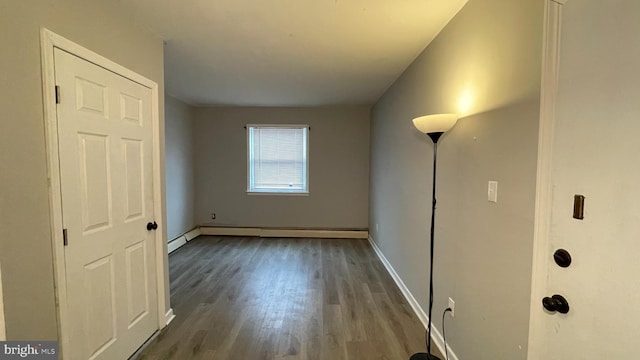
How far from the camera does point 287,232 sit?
5395mm

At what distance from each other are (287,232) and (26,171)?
4.30m

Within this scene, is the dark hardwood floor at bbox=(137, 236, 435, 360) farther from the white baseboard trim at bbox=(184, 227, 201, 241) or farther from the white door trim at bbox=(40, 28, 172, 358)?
the white door trim at bbox=(40, 28, 172, 358)

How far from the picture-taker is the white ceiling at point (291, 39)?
1.87 m

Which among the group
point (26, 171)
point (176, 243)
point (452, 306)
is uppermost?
point (26, 171)

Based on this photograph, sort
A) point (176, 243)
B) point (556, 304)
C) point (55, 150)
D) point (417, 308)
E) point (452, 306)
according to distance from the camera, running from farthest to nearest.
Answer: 1. point (176, 243)
2. point (417, 308)
3. point (452, 306)
4. point (55, 150)
5. point (556, 304)

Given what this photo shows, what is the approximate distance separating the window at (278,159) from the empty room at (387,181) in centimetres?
162

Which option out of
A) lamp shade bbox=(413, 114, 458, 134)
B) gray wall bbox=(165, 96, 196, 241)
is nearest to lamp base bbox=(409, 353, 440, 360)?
lamp shade bbox=(413, 114, 458, 134)

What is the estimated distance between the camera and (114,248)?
1.86 m

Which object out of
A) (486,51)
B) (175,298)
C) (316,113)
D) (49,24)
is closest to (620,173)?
(486,51)

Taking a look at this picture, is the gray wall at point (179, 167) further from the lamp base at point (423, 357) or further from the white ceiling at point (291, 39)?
the lamp base at point (423, 357)

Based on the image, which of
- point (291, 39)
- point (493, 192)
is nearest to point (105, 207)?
point (291, 39)

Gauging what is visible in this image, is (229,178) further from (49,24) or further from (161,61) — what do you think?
(49,24)

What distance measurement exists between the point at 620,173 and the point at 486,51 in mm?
1035

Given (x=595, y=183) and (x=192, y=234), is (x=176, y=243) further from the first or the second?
(x=595, y=183)
